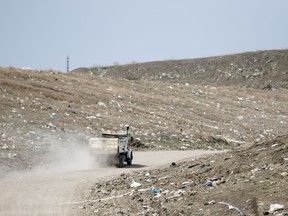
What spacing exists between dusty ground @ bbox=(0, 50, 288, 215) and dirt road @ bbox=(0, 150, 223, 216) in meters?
0.69

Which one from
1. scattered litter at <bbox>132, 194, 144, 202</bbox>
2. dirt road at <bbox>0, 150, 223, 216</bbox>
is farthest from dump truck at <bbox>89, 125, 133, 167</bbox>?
scattered litter at <bbox>132, 194, 144, 202</bbox>

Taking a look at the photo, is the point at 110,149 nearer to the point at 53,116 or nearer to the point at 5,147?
the point at 5,147

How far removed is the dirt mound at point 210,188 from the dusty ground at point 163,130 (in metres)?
0.03

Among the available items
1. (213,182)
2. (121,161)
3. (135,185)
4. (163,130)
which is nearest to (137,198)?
(213,182)

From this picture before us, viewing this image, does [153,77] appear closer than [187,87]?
No

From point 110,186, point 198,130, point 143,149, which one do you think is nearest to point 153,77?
point 198,130

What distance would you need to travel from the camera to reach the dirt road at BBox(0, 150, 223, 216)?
48.6 feet

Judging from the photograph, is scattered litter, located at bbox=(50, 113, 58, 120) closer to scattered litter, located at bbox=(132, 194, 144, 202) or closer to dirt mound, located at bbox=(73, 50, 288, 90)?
scattered litter, located at bbox=(132, 194, 144, 202)

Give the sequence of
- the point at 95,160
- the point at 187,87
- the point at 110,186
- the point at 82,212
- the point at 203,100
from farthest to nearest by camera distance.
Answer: the point at 187,87, the point at 203,100, the point at 95,160, the point at 110,186, the point at 82,212

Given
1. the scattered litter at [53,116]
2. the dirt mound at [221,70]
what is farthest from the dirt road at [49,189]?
the dirt mound at [221,70]

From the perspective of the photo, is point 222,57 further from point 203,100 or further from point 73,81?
point 73,81

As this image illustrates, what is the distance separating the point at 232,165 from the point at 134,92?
114 feet

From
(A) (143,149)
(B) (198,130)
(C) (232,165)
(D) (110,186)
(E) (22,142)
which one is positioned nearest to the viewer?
(C) (232,165)

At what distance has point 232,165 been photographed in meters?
16.6
